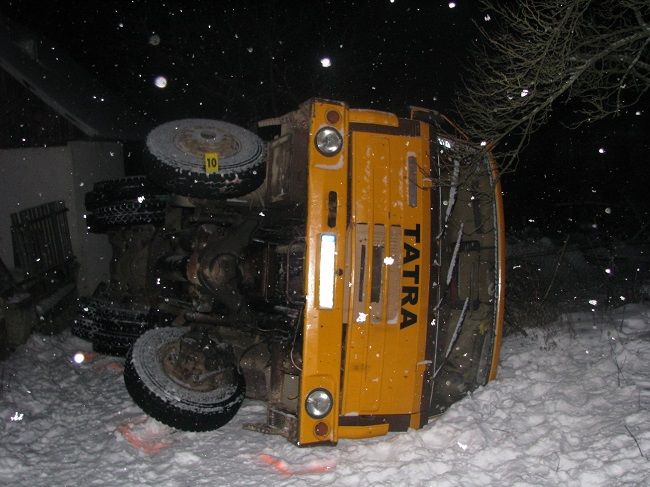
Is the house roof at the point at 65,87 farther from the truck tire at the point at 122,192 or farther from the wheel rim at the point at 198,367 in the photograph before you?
the wheel rim at the point at 198,367

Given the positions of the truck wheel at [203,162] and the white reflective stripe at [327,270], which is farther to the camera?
the truck wheel at [203,162]

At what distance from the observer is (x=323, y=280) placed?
3.76m

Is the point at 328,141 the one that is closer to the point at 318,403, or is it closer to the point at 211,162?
the point at 211,162

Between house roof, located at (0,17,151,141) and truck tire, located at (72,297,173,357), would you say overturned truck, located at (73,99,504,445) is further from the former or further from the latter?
house roof, located at (0,17,151,141)

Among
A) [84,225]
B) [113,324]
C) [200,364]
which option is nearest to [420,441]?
[200,364]

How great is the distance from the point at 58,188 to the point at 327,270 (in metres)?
7.54

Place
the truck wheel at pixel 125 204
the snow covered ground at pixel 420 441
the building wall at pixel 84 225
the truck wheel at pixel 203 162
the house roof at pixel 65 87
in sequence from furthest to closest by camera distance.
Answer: the house roof at pixel 65 87
the building wall at pixel 84 225
the truck wheel at pixel 125 204
the truck wheel at pixel 203 162
the snow covered ground at pixel 420 441

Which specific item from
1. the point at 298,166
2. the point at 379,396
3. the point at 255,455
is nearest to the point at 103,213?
the point at 298,166

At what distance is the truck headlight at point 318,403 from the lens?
373cm

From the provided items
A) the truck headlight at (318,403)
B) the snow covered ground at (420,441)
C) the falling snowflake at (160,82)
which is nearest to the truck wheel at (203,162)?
the snow covered ground at (420,441)

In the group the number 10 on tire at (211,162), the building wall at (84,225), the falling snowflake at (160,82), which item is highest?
the falling snowflake at (160,82)

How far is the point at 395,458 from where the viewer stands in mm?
3896

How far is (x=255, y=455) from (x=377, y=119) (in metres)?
2.69

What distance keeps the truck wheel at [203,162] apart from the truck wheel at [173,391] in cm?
145
